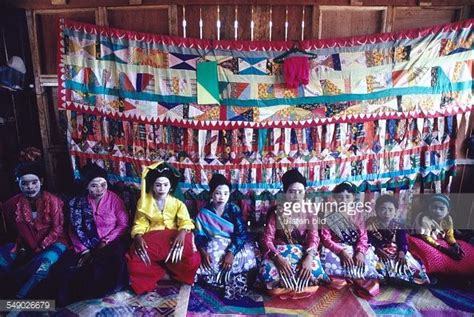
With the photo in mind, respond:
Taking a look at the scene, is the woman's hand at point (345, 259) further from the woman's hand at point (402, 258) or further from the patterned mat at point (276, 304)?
the woman's hand at point (402, 258)

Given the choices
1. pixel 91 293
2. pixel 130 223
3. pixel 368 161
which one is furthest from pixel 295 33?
pixel 91 293

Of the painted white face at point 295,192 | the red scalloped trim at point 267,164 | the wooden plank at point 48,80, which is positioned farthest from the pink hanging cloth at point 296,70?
the wooden plank at point 48,80

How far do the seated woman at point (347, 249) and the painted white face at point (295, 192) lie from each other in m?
0.36

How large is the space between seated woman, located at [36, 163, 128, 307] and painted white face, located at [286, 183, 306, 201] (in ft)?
4.78

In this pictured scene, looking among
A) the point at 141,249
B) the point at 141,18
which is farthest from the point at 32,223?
the point at 141,18

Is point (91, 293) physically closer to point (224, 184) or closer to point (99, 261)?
point (99, 261)

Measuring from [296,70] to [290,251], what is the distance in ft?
5.24

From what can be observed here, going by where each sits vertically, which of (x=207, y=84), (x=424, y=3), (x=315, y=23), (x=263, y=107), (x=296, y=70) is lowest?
(x=263, y=107)

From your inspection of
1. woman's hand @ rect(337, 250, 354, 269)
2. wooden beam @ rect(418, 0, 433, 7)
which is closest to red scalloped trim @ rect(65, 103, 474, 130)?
wooden beam @ rect(418, 0, 433, 7)

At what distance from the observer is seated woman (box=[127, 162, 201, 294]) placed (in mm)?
2750

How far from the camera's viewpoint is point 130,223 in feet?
10.9

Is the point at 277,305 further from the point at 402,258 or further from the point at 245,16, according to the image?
the point at 245,16

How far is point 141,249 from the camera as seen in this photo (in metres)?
2.76

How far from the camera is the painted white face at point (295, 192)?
296 cm
